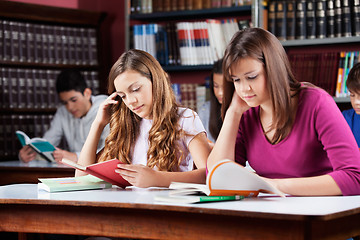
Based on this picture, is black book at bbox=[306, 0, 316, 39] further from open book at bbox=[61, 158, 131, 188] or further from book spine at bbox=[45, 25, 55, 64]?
open book at bbox=[61, 158, 131, 188]

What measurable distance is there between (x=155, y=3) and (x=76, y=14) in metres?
0.72

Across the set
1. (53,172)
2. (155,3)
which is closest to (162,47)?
(155,3)

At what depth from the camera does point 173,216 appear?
56.9 inches

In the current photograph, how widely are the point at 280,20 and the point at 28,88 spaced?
2088mm

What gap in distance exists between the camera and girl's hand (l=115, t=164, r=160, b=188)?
175 cm

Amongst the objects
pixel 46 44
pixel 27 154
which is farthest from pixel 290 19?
pixel 27 154

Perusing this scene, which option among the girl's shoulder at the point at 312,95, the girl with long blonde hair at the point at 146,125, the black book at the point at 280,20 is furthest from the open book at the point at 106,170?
the black book at the point at 280,20

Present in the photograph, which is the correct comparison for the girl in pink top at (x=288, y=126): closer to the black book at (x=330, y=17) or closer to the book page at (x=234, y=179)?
the book page at (x=234, y=179)

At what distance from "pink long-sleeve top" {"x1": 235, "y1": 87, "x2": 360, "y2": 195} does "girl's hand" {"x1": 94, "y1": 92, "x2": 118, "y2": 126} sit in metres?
0.56

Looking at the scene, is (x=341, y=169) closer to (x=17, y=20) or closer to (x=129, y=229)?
(x=129, y=229)

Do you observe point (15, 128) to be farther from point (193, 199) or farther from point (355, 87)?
point (193, 199)

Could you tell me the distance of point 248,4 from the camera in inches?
161

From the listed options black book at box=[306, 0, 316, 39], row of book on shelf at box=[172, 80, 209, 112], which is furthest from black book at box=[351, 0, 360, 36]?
row of book on shelf at box=[172, 80, 209, 112]

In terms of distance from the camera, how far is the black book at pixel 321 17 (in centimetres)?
380
